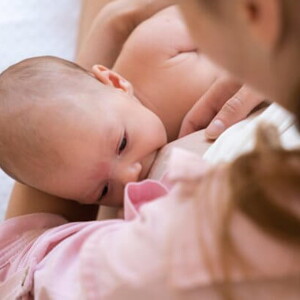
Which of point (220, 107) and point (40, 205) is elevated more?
point (220, 107)

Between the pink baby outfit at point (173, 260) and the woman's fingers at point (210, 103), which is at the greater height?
the pink baby outfit at point (173, 260)

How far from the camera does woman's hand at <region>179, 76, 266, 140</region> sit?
81 cm

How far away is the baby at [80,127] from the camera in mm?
822

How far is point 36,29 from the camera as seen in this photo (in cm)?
165

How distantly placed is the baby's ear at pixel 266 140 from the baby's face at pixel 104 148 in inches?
15.6

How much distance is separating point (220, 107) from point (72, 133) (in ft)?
0.72

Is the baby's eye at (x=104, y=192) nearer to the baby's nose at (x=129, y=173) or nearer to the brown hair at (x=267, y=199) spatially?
the baby's nose at (x=129, y=173)

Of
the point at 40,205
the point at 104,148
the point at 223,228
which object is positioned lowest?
the point at 40,205

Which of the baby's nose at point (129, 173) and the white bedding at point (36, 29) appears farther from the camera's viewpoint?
the white bedding at point (36, 29)

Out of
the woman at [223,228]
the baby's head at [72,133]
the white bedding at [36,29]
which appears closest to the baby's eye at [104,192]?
the baby's head at [72,133]

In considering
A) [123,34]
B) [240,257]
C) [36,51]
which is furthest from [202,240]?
[36,51]

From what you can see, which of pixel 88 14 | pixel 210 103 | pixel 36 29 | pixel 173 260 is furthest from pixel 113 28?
pixel 173 260

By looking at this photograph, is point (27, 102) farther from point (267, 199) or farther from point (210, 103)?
point (267, 199)

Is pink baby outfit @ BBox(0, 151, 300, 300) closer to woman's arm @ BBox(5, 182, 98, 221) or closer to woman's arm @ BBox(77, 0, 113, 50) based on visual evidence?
woman's arm @ BBox(5, 182, 98, 221)
